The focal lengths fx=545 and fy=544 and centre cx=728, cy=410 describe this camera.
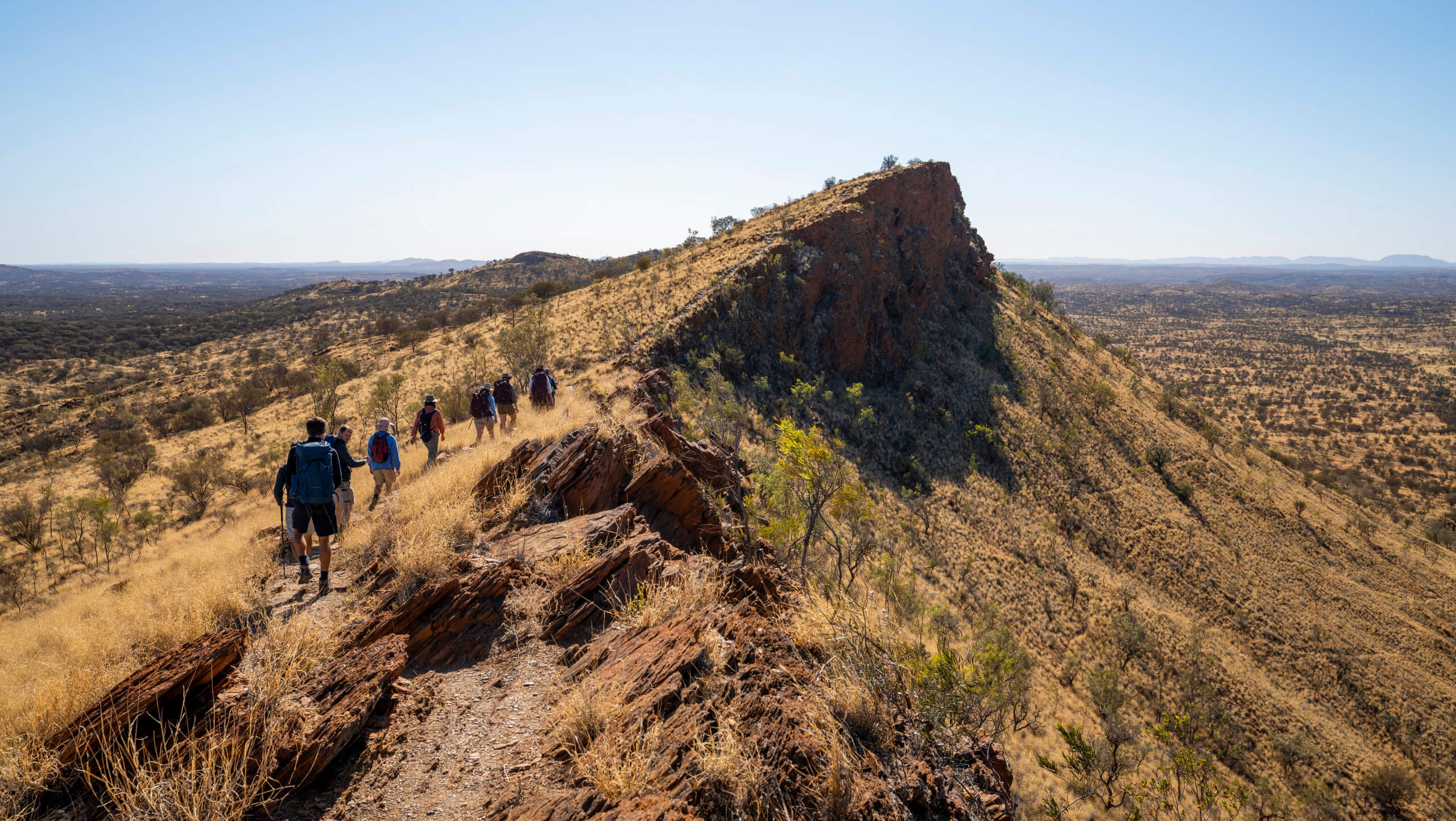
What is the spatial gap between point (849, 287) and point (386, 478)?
31.0 metres

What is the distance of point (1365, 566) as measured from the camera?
3281cm

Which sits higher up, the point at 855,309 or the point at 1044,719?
the point at 855,309

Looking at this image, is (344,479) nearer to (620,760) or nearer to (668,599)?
(668,599)

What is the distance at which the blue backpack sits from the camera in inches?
272

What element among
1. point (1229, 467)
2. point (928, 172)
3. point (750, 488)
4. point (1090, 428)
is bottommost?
point (1229, 467)

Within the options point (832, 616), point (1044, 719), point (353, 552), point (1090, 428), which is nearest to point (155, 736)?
point (353, 552)

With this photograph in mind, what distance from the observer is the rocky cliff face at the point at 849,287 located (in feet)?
100.0

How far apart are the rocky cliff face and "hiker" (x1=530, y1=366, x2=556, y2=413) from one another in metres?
10.8

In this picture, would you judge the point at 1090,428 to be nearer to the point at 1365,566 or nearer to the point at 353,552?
the point at 1365,566

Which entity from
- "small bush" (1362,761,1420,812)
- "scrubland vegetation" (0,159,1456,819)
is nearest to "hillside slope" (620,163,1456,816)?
"scrubland vegetation" (0,159,1456,819)

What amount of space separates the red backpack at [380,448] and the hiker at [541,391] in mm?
4979

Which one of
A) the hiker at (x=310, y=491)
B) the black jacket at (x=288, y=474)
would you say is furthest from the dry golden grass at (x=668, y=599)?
the black jacket at (x=288, y=474)

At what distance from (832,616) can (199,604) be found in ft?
20.5

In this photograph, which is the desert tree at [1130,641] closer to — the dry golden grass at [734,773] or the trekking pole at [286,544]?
the dry golden grass at [734,773]
